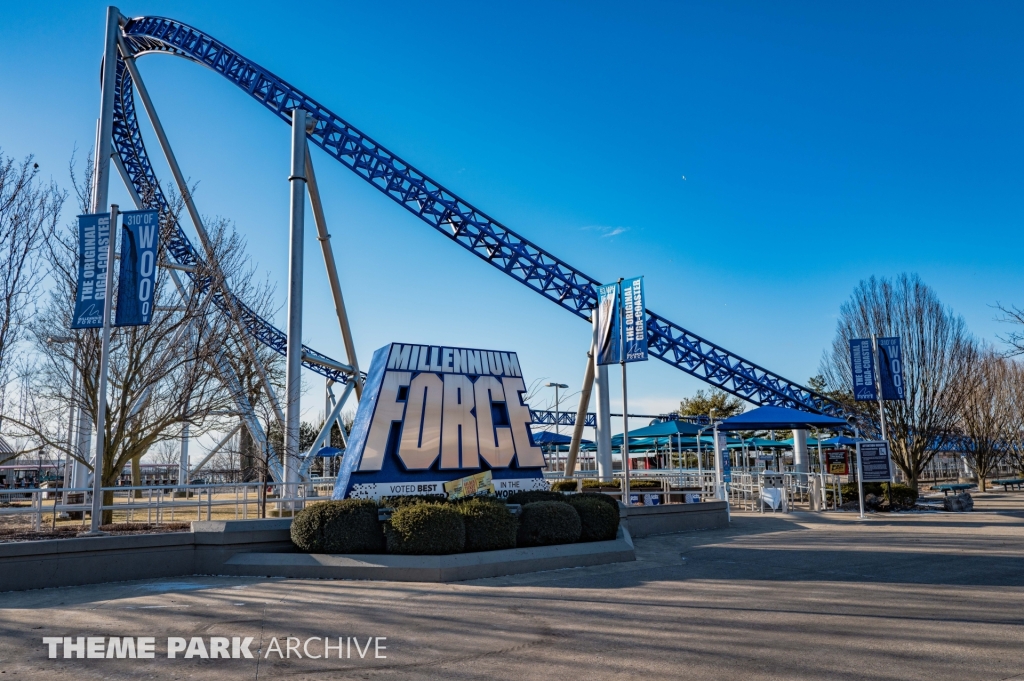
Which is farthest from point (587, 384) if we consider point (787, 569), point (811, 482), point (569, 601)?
point (569, 601)

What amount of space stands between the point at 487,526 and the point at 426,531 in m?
1.09

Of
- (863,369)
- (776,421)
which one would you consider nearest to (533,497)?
(776,421)

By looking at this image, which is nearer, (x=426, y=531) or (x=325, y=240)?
(x=426, y=531)

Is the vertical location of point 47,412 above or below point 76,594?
above

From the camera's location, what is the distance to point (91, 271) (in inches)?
490

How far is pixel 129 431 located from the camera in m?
15.7

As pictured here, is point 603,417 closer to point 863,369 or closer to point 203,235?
point 863,369

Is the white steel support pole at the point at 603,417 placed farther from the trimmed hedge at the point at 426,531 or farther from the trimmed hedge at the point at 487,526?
the trimmed hedge at the point at 426,531

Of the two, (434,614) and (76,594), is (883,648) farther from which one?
(76,594)

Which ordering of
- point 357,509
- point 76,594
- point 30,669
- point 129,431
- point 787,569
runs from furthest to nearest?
point 129,431
point 357,509
point 787,569
point 76,594
point 30,669

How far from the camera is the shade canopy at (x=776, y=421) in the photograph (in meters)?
21.1

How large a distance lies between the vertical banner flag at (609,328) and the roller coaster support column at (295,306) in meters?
8.05

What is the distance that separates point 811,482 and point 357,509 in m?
16.4

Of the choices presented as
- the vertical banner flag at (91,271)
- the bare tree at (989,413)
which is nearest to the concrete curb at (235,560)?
the vertical banner flag at (91,271)
